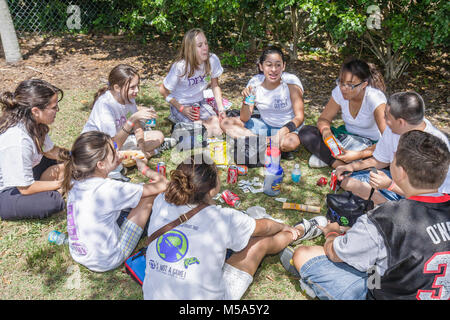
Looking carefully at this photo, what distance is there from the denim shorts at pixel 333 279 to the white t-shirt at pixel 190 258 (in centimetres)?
82

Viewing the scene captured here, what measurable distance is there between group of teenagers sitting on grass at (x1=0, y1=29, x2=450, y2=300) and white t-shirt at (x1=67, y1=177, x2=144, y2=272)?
10mm

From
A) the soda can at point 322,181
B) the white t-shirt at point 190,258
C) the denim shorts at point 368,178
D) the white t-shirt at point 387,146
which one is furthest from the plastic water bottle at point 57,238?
the white t-shirt at point 387,146

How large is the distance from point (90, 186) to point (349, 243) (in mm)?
2276

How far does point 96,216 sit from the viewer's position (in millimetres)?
3264

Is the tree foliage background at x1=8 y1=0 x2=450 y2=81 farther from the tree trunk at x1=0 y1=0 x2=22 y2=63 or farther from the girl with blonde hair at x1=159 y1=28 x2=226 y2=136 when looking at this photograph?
the tree trunk at x1=0 y1=0 x2=22 y2=63

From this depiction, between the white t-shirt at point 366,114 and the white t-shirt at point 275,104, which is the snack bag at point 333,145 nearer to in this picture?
the white t-shirt at point 366,114

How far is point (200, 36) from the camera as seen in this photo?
18.3ft

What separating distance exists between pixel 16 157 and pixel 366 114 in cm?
431

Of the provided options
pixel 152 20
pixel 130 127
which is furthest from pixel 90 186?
pixel 152 20

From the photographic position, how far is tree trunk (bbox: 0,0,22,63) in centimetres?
768

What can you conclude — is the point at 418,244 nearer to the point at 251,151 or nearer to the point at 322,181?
the point at 322,181

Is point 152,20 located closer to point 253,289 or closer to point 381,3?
point 381,3

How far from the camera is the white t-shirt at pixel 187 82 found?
5777 millimetres

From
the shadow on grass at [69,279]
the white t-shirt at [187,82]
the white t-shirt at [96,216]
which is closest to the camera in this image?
the white t-shirt at [96,216]
